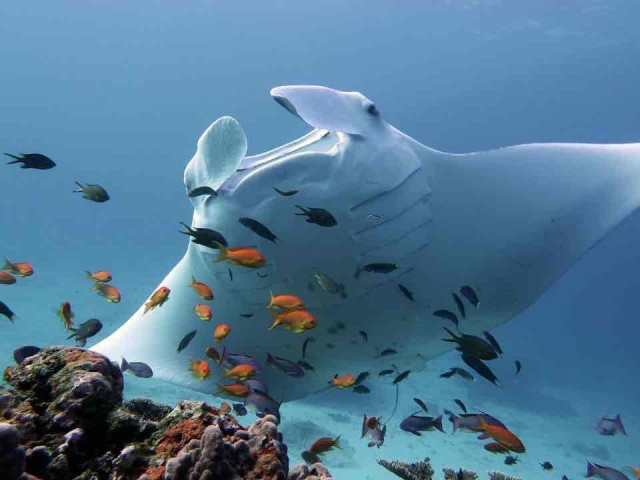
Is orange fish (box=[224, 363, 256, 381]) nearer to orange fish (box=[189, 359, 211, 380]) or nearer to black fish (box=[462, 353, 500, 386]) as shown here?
orange fish (box=[189, 359, 211, 380])

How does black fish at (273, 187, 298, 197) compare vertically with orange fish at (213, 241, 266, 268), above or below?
above

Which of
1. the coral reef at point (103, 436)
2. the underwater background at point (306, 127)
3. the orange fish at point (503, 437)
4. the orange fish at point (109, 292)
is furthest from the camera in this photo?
the underwater background at point (306, 127)

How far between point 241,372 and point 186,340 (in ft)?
2.05

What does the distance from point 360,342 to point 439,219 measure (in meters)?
1.35

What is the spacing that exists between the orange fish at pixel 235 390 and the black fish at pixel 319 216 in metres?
1.79

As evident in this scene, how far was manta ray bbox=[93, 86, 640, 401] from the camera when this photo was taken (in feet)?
9.77

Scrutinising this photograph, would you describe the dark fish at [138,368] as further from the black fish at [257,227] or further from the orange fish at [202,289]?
the black fish at [257,227]

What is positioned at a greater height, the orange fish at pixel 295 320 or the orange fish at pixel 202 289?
the orange fish at pixel 295 320

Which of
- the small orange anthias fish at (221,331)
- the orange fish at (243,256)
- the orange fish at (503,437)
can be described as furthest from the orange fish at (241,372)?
the orange fish at (503,437)

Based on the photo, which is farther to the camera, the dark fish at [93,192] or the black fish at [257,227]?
the dark fish at [93,192]

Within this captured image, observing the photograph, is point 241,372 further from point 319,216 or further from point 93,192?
point 93,192

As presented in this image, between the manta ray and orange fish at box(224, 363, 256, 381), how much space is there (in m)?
0.21

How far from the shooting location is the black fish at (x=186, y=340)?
13.0ft

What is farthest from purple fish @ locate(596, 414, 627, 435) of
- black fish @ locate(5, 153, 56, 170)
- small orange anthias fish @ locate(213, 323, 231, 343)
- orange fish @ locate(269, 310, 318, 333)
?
black fish @ locate(5, 153, 56, 170)
